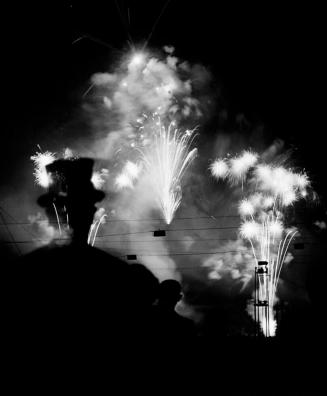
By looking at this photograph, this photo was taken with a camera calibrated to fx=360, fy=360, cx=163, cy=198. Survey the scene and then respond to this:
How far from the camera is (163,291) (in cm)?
418

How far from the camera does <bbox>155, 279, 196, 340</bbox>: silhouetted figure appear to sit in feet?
12.9

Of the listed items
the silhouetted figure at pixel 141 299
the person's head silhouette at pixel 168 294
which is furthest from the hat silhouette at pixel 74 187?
the person's head silhouette at pixel 168 294

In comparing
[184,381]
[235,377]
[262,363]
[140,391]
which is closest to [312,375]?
[235,377]

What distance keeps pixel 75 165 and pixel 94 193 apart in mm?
309

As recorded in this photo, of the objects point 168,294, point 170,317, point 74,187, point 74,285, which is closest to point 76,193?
point 74,187

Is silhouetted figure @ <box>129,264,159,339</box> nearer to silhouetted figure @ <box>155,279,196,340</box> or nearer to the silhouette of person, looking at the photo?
the silhouette of person

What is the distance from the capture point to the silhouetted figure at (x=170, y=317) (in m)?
3.92

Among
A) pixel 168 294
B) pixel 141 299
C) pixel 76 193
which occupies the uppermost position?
pixel 76 193

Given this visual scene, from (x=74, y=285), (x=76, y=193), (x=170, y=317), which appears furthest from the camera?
(x=170, y=317)

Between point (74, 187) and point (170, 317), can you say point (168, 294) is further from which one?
point (74, 187)

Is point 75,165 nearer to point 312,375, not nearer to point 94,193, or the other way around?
point 94,193

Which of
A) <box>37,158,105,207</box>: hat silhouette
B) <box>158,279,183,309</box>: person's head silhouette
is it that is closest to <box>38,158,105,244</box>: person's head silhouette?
<box>37,158,105,207</box>: hat silhouette

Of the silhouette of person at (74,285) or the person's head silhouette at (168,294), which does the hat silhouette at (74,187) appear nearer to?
the silhouette of person at (74,285)

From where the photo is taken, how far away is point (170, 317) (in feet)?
13.4
